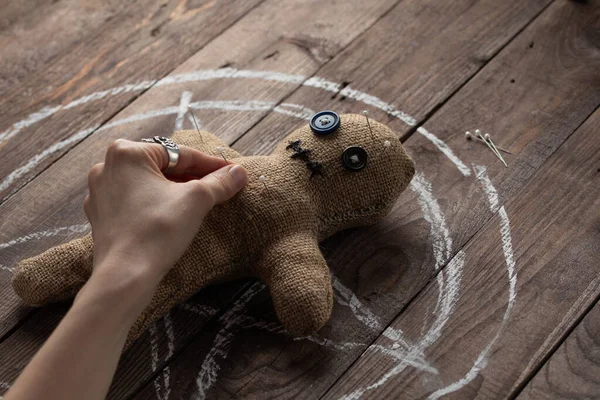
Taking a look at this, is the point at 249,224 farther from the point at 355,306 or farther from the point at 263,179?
the point at 355,306

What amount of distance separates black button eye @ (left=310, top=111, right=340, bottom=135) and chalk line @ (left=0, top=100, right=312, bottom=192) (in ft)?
0.85

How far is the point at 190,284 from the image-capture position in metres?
1.08

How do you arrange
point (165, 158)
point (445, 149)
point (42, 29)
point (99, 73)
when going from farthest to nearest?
point (42, 29) < point (99, 73) < point (445, 149) < point (165, 158)

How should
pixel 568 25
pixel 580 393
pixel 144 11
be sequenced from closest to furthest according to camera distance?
pixel 580 393
pixel 568 25
pixel 144 11

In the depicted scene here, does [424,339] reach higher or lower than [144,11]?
lower

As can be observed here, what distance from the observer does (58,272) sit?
111 cm

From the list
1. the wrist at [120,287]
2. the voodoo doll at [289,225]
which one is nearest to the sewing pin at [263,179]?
the voodoo doll at [289,225]

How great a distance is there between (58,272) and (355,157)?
49 cm

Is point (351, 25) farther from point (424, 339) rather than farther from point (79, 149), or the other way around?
point (424, 339)

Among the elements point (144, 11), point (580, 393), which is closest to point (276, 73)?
point (144, 11)

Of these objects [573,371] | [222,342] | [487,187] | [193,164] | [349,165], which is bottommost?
[573,371]

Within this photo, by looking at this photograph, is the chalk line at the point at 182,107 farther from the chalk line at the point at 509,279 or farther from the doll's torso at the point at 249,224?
the chalk line at the point at 509,279

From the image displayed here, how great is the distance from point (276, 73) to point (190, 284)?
1.93 feet

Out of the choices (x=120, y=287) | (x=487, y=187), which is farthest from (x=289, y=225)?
(x=487, y=187)
